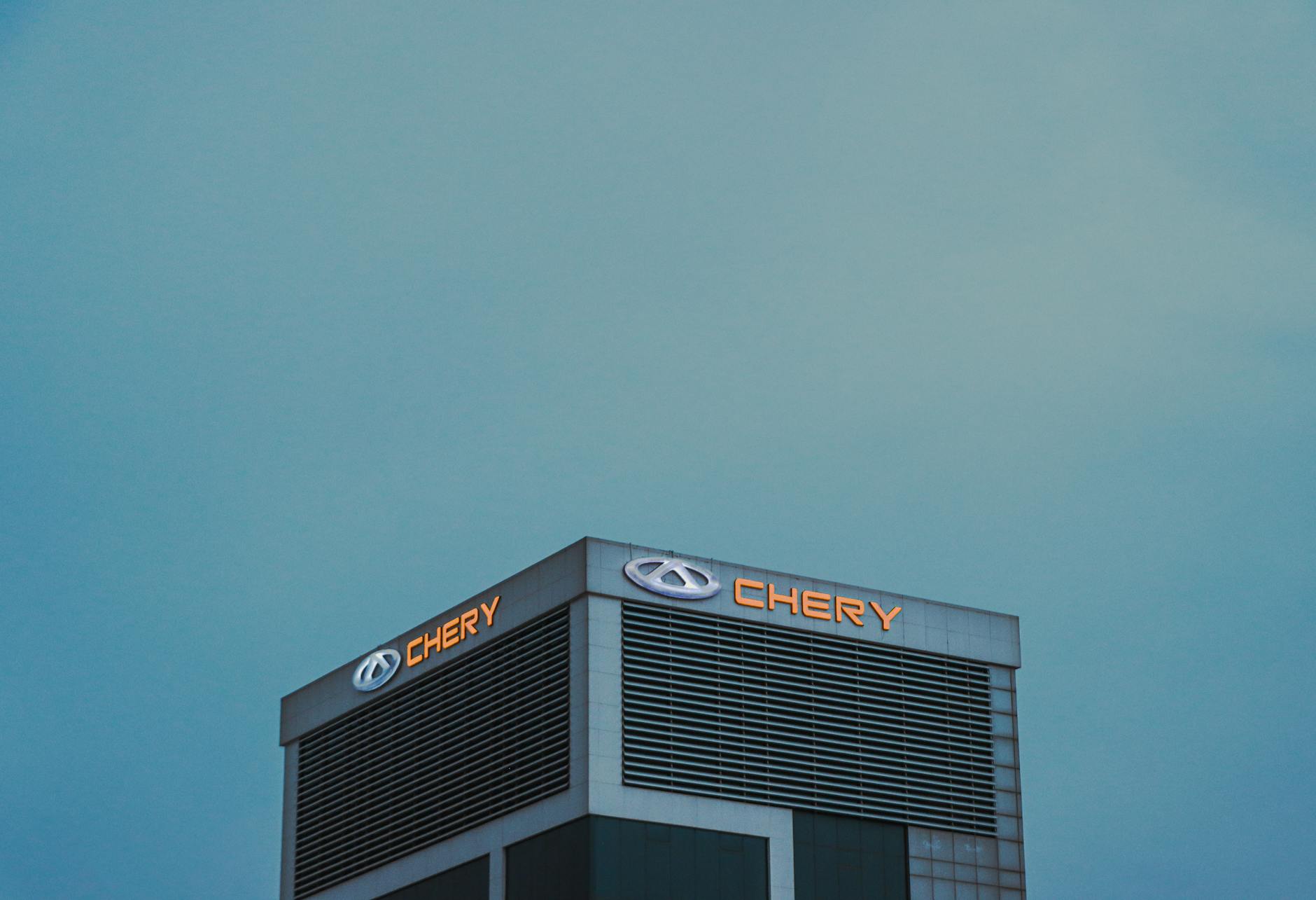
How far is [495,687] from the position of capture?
355 feet

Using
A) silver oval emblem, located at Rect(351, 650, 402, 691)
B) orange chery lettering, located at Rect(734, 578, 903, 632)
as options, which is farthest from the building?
silver oval emblem, located at Rect(351, 650, 402, 691)

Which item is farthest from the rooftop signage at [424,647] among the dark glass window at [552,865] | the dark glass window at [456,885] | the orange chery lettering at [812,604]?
the orange chery lettering at [812,604]

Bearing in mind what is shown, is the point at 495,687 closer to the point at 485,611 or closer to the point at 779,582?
the point at 485,611

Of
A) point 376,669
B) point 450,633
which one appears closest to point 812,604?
point 450,633

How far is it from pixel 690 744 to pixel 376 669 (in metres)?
22.7

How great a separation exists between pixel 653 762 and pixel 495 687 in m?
10.5

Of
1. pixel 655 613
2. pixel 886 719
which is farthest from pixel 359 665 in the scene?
pixel 886 719

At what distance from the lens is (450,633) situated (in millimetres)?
112375

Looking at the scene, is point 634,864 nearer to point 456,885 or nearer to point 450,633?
point 456,885

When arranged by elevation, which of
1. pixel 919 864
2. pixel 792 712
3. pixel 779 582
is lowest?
pixel 919 864

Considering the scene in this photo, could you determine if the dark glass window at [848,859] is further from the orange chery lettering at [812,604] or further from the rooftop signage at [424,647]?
the rooftop signage at [424,647]

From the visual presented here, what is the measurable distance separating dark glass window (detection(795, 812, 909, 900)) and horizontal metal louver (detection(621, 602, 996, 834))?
2.48 ft

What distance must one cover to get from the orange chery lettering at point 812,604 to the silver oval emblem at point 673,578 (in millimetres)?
1671

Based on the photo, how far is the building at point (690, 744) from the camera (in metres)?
101
